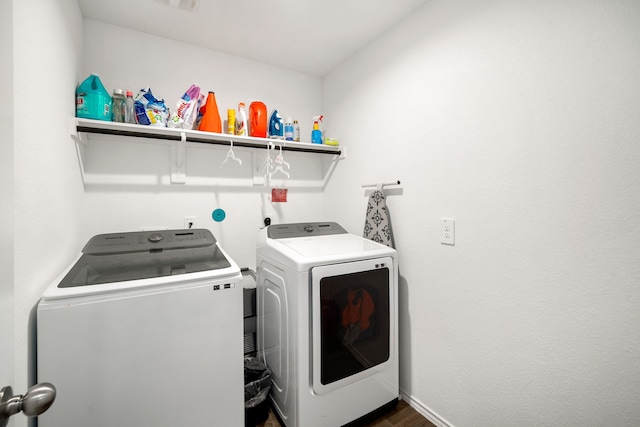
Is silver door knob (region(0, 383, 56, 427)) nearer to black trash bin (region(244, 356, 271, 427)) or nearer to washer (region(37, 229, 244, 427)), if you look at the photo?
washer (region(37, 229, 244, 427))

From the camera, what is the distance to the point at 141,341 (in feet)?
3.55

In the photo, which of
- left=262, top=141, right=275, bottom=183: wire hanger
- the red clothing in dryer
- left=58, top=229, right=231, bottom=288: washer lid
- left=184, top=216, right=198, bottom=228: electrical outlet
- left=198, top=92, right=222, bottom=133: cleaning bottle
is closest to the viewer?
left=58, top=229, right=231, bottom=288: washer lid

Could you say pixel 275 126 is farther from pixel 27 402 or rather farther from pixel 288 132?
pixel 27 402

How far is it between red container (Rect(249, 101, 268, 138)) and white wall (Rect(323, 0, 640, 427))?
3.03 ft

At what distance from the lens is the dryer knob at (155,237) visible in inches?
58.7

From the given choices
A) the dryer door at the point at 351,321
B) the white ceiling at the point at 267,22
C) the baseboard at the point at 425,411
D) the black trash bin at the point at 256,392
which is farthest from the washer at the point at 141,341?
the white ceiling at the point at 267,22

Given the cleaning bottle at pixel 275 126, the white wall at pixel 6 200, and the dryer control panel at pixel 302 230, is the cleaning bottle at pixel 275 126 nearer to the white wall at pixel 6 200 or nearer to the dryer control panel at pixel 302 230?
the dryer control panel at pixel 302 230

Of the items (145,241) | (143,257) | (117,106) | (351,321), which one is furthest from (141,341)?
(117,106)

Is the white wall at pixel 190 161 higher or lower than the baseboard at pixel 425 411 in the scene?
higher

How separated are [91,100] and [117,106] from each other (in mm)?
144

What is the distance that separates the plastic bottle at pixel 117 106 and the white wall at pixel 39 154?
0.22m

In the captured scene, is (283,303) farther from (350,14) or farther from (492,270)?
(350,14)

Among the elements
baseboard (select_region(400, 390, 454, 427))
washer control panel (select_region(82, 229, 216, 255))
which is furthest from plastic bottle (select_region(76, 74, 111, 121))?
baseboard (select_region(400, 390, 454, 427))

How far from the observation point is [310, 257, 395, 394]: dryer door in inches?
55.4
